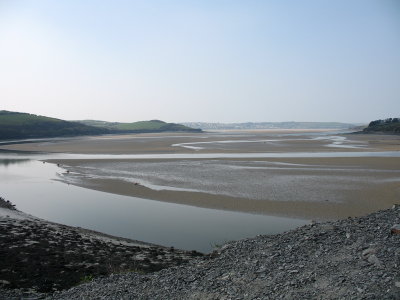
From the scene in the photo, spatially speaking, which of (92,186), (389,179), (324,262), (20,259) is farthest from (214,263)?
(389,179)

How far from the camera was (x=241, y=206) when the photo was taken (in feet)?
58.1

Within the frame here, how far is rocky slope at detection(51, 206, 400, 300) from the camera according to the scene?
6.34m

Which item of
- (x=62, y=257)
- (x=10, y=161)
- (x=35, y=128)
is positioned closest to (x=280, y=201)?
(x=62, y=257)

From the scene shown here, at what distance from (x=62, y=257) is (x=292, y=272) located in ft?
24.9

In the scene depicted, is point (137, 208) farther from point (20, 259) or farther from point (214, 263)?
point (214, 263)

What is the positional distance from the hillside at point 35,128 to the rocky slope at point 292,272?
8960 cm

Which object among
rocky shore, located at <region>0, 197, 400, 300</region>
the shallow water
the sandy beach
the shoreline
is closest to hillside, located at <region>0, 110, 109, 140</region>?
the sandy beach

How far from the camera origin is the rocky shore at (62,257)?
934 cm

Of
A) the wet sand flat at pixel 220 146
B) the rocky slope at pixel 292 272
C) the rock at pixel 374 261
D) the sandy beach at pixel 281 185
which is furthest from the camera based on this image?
the wet sand flat at pixel 220 146

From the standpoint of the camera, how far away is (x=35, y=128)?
9900 centimetres

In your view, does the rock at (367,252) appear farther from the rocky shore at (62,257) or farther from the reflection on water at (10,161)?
the reflection on water at (10,161)

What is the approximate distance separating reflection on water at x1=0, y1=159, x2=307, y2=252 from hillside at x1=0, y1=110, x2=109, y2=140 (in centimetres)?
7367

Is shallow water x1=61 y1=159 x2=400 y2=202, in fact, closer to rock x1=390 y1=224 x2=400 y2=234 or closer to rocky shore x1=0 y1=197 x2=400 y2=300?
rocky shore x1=0 y1=197 x2=400 y2=300

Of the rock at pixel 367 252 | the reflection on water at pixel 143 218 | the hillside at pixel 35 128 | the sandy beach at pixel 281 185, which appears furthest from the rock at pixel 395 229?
the hillside at pixel 35 128
